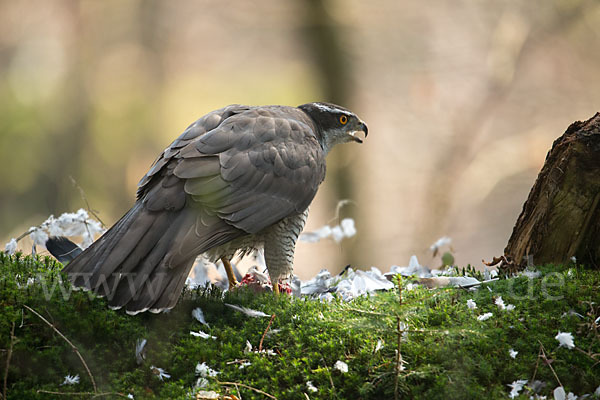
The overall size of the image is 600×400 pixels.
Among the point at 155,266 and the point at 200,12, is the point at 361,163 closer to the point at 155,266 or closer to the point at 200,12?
the point at 200,12

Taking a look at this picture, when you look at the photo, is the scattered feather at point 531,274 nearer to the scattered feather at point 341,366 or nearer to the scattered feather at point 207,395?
the scattered feather at point 341,366

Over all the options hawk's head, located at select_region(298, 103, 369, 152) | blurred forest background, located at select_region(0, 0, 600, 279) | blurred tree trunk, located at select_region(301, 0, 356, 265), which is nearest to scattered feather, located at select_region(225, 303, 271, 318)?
hawk's head, located at select_region(298, 103, 369, 152)

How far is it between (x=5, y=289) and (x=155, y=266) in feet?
2.38

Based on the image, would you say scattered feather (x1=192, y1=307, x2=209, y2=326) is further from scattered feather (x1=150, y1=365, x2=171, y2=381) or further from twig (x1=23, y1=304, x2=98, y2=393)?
twig (x1=23, y1=304, x2=98, y2=393)

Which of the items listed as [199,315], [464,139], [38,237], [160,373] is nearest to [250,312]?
[199,315]

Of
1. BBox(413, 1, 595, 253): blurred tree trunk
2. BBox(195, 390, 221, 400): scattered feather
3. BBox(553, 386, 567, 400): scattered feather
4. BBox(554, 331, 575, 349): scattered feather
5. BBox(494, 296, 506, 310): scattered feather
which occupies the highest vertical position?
BBox(413, 1, 595, 253): blurred tree trunk

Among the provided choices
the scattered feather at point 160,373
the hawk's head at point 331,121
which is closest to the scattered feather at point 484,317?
the scattered feather at point 160,373

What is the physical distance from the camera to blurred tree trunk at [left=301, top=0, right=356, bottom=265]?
7301 millimetres

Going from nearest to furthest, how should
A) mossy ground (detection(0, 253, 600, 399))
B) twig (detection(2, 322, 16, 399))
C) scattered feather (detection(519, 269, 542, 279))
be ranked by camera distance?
twig (detection(2, 322, 16, 399)), mossy ground (detection(0, 253, 600, 399)), scattered feather (detection(519, 269, 542, 279))

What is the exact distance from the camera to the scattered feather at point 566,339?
8.49 ft

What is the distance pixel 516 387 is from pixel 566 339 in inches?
14.6

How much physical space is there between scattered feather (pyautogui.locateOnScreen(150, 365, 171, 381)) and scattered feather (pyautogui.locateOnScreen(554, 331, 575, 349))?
182cm

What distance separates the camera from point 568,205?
331 cm

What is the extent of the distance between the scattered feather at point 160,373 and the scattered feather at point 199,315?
36cm
